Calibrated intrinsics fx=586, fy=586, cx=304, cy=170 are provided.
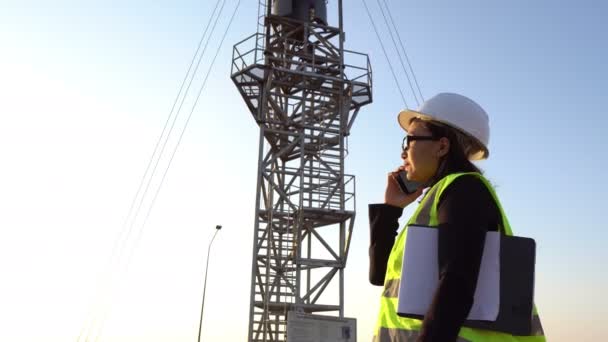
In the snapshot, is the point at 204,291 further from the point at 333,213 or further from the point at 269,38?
the point at 269,38

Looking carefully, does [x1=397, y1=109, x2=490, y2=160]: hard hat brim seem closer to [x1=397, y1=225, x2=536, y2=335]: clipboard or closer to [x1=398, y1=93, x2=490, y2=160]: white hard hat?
[x1=398, y1=93, x2=490, y2=160]: white hard hat

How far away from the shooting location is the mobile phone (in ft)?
10.9

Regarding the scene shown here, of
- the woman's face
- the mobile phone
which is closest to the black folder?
the woman's face

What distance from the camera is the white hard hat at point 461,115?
292 cm

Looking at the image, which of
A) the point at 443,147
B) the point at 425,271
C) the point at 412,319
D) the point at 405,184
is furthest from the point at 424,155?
the point at 412,319

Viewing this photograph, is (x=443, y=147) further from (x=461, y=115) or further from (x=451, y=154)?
(x=461, y=115)

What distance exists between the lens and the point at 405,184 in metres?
3.36

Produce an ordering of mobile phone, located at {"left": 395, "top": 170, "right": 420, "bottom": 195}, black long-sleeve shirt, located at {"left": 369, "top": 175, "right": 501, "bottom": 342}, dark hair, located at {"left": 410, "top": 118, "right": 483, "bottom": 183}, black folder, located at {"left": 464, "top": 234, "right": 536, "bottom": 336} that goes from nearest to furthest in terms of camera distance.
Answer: black long-sleeve shirt, located at {"left": 369, "top": 175, "right": 501, "bottom": 342} → black folder, located at {"left": 464, "top": 234, "right": 536, "bottom": 336} → dark hair, located at {"left": 410, "top": 118, "right": 483, "bottom": 183} → mobile phone, located at {"left": 395, "top": 170, "right": 420, "bottom": 195}

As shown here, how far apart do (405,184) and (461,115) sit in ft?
1.95

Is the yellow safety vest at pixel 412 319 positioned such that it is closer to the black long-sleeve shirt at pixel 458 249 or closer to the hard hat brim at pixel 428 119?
the black long-sleeve shirt at pixel 458 249

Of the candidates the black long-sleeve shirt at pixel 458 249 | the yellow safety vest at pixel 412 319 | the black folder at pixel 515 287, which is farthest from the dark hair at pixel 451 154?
the black folder at pixel 515 287

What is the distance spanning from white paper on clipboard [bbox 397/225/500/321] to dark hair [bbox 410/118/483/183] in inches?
20.3

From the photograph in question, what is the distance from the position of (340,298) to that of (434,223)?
57.5 ft

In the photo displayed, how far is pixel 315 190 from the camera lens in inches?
791
